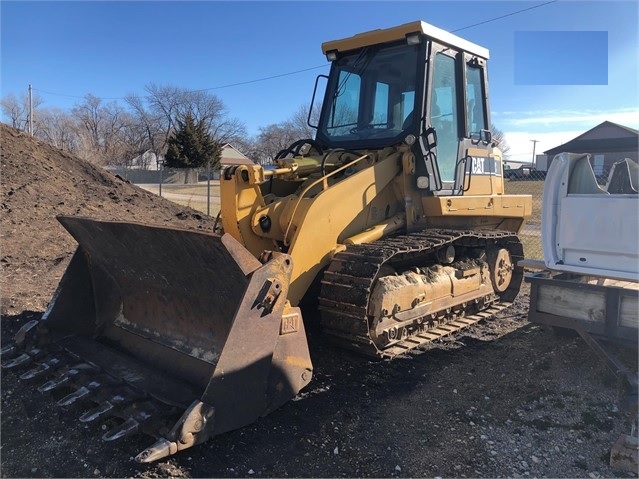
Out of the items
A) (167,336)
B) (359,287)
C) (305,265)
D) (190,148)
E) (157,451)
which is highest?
(190,148)

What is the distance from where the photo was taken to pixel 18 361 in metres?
4.29

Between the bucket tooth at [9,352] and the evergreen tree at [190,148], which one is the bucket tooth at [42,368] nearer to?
the bucket tooth at [9,352]

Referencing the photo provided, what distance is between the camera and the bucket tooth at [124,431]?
3.09 meters

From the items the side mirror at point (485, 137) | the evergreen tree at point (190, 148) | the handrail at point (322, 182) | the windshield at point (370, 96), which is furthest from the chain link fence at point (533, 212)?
the evergreen tree at point (190, 148)

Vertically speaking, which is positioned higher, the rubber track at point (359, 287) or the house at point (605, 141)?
the house at point (605, 141)

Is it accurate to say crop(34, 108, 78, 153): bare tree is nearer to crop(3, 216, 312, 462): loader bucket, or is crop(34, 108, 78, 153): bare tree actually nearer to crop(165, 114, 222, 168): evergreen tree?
crop(165, 114, 222, 168): evergreen tree

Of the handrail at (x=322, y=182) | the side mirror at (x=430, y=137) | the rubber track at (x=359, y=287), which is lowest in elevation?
the rubber track at (x=359, y=287)

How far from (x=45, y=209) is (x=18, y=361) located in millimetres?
6649

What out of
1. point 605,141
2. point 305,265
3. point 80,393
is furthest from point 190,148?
point 80,393

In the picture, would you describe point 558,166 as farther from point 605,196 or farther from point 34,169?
point 34,169

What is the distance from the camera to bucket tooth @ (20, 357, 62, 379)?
13.1ft

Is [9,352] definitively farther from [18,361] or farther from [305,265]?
[305,265]

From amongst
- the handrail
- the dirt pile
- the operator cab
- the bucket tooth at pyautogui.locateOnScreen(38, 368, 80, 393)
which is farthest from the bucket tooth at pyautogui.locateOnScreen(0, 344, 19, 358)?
the operator cab

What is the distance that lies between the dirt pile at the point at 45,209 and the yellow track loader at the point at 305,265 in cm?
219
